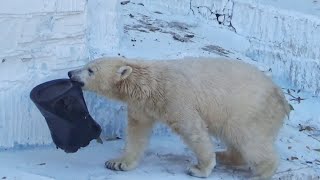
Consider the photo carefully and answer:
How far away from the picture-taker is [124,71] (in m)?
5.23

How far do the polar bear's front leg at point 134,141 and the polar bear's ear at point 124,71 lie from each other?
0.90 ft

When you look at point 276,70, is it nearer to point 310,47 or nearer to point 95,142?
point 310,47

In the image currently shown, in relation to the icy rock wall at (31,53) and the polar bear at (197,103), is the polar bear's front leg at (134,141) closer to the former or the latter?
the polar bear at (197,103)

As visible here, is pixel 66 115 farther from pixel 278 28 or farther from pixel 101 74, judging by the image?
pixel 278 28

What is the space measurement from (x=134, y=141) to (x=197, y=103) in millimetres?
487

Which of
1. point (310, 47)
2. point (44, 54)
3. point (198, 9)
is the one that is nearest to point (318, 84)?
point (310, 47)

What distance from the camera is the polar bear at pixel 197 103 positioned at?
17.0 feet

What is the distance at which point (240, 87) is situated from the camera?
5.34 m

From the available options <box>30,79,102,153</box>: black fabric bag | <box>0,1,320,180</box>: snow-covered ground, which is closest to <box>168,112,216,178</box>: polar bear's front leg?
<box>0,1,320,180</box>: snow-covered ground

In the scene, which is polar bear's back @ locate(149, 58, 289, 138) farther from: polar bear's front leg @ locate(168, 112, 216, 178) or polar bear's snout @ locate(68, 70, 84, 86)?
polar bear's snout @ locate(68, 70, 84, 86)

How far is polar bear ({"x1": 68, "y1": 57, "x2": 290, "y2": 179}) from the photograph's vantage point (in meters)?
5.18

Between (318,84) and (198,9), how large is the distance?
139cm

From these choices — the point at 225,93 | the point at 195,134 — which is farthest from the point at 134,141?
the point at 225,93

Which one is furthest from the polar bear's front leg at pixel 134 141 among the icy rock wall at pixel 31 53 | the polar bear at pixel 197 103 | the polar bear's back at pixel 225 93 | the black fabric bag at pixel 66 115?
the icy rock wall at pixel 31 53
